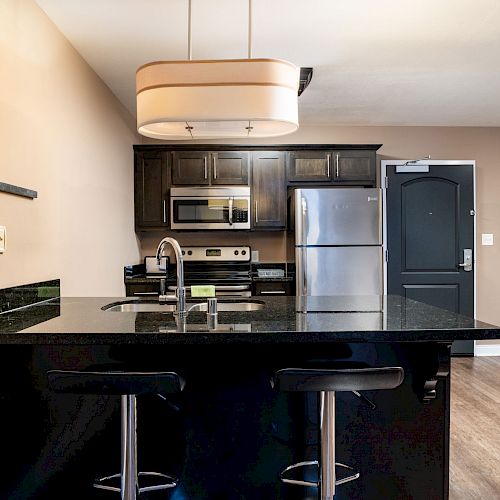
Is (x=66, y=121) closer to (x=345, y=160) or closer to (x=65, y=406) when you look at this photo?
(x=65, y=406)

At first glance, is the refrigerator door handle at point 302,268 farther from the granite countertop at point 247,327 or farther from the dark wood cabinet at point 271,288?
the granite countertop at point 247,327

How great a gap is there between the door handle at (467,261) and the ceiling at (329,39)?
168 cm

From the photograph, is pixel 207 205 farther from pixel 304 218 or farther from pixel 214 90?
pixel 214 90

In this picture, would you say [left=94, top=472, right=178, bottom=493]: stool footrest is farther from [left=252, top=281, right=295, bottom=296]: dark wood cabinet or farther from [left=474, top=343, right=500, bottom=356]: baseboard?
[left=474, top=343, right=500, bottom=356]: baseboard

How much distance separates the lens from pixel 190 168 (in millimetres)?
4551

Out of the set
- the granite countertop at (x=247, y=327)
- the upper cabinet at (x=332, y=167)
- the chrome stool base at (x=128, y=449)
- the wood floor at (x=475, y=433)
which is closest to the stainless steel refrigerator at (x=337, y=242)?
the upper cabinet at (x=332, y=167)

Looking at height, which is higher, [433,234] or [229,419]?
[433,234]

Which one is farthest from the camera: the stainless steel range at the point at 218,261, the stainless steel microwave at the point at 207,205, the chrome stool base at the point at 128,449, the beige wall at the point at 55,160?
the stainless steel range at the point at 218,261

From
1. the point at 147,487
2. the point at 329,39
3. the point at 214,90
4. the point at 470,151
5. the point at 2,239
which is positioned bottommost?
the point at 147,487

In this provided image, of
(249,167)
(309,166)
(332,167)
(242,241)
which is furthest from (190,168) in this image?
(332,167)

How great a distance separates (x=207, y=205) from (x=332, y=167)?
1.26 m

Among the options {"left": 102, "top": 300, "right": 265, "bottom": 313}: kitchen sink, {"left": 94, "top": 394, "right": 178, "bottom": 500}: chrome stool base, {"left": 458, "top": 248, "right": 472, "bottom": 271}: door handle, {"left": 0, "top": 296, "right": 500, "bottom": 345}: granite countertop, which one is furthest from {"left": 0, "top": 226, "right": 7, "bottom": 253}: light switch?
{"left": 458, "top": 248, "right": 472, "bottom": 271}: door handle

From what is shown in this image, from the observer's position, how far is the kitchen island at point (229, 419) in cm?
184

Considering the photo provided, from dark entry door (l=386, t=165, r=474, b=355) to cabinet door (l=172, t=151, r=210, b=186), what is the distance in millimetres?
1964
